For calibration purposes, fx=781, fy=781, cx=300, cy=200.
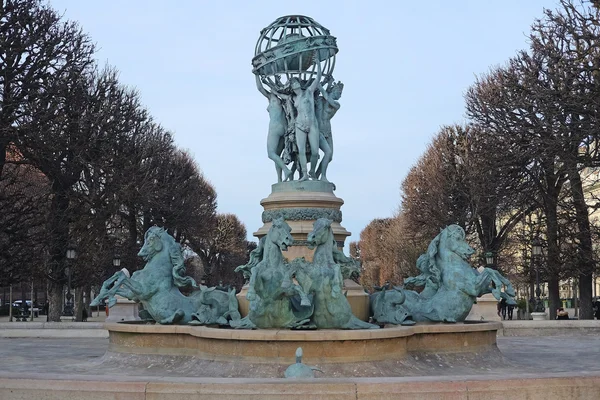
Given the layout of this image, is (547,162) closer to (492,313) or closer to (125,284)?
(492,313)

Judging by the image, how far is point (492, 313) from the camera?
22.0 m

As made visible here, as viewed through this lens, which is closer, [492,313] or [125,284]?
[125,284]

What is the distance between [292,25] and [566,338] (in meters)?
9.69

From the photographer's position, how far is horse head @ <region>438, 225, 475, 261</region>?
12938 millimetres

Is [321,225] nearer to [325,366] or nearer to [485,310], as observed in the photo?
[325,366]

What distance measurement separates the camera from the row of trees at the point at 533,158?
81.5 feet

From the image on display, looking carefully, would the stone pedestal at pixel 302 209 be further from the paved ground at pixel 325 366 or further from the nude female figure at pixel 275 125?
the paved ground at pixel 325 366

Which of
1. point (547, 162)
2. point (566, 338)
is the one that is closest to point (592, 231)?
point (547, 162)

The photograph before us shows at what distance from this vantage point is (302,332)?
33.7ft

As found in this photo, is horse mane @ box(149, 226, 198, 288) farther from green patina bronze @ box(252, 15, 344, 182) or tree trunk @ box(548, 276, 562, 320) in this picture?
tree trunk @ box(548, 276, 562, 320)

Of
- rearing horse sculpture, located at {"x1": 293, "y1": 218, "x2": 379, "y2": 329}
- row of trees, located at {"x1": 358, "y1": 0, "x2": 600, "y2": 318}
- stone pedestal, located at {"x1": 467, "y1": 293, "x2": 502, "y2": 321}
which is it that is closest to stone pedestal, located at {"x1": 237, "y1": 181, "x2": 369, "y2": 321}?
rearing horse sculpture, located at {"x1": 293, "y1": 218, "x2": 379, "y2": 329}

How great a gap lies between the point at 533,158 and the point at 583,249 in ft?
12.0

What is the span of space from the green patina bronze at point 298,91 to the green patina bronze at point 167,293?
3.46 metres

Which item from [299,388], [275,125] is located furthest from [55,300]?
[299,388]
